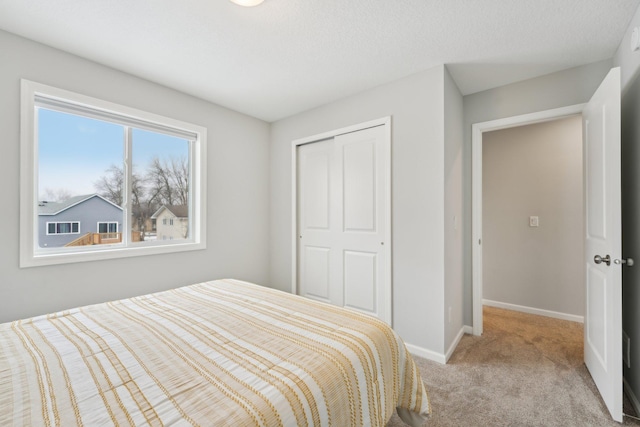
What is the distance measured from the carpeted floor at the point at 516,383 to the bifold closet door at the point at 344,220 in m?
0.84

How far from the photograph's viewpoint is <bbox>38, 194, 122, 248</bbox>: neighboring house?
2.12 metres

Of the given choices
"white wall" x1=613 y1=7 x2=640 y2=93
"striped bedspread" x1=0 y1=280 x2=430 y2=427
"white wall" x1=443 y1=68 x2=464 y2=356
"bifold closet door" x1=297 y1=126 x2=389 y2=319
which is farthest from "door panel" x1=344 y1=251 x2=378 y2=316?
"white wall" x1=613 y1=7 x2=640 y2=93

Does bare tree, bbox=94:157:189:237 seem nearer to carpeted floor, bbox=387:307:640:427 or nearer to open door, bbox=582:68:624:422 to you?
carpeted floor, bbox=387:307:640:427

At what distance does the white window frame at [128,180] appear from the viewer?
1938 millimetres

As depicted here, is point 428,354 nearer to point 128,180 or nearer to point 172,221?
point 172,221

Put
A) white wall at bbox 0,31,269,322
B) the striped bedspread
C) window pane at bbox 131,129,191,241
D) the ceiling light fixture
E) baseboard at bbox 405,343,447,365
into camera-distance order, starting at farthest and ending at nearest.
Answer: window pane at bbox 131,129,191,241
baseboard at bbox 405,343,447,365
white wall at bbox 0,31,269,322
the ceiling light fixture
the striped bedspread

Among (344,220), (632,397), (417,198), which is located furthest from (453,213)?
Result: (632,397)

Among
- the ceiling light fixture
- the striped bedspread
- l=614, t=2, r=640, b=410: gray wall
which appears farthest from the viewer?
l=614, t=2, r=640, b=410: gray wall

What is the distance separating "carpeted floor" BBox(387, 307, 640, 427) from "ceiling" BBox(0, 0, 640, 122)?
2.46 meters

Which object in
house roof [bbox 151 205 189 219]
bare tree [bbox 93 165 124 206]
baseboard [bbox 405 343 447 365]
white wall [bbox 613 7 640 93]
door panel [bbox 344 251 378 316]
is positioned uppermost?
white wall [bbox 613 7 640 93]

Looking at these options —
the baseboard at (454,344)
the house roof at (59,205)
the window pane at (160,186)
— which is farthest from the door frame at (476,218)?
the house roof at (59,205)

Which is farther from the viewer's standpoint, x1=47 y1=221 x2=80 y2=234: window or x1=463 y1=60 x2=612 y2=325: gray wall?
x1=463 y1=60 x2=612 y2=325: gray wall

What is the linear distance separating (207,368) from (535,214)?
392 centimetres

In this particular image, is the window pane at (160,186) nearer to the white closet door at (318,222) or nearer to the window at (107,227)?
the window at (107,227)
